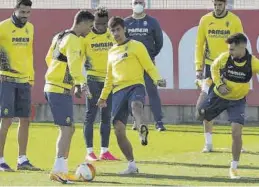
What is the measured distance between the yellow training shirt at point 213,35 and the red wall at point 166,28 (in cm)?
410

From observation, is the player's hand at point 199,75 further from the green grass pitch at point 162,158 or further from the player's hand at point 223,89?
the player's hand at point 223,89

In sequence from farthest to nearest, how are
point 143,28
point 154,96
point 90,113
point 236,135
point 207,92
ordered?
point 154,96 < point 143,28 < point 90,113 < point 207,92 < point 236,135

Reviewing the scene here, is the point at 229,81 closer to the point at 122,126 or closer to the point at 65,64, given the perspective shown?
the point at 122,126

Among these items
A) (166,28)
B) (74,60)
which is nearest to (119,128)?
(74,60)

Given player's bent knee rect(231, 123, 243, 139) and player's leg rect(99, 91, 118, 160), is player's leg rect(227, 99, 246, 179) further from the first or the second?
player's leg rect(99, 91, 118, 160)

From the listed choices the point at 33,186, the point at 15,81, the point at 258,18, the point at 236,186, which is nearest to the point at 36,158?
the point at 15,81

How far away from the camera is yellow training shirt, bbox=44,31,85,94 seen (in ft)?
34.4

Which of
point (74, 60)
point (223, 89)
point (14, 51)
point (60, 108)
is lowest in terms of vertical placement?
point (60, 108)

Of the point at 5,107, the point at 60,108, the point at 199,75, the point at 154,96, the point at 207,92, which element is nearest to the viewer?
the point at 60,108

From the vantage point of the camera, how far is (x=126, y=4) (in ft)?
60.6

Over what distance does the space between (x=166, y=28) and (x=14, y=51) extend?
251 inches

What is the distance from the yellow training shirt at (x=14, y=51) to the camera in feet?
39.4

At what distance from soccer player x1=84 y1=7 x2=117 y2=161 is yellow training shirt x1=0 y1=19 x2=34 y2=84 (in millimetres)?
1036

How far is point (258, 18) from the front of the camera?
17.8m
